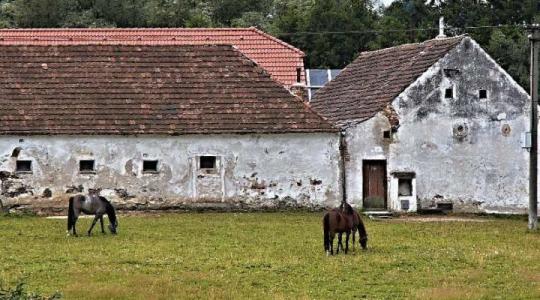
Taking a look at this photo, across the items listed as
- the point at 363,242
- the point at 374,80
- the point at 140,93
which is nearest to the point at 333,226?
the point at 363,242

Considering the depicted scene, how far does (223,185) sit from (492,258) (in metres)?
14.5

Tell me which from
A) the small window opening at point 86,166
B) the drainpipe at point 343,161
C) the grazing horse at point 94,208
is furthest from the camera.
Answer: the drainpipe at point 343,161

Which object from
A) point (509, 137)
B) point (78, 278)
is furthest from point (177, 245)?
point (509, 137)

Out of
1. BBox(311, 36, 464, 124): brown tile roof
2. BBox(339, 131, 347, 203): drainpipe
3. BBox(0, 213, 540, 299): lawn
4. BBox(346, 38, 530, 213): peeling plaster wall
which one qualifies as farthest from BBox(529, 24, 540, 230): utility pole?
BBox(339, 131, 347, 203): drainpipe

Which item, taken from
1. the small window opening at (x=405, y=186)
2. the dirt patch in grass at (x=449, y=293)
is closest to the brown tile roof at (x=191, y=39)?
the small window opening at (x=405, y=186)

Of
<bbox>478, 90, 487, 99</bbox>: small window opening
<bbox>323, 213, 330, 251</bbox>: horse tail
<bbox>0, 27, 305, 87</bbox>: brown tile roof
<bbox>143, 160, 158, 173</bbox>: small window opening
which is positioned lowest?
<bbox>323, 213, 330, 251</bbox>: horse tail

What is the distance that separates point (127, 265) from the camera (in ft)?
69.7

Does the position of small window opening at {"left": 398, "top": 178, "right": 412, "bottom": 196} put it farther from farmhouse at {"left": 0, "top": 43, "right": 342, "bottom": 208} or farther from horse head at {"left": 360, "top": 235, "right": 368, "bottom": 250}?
horse head at {"left": 360, "top": 235, "right": 368, "bottom": 250}

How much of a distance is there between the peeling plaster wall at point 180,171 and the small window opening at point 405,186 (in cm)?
179

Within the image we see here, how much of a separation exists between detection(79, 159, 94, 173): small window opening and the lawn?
15.7ft

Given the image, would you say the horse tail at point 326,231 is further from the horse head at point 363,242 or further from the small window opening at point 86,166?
the small window opening at point 86,166

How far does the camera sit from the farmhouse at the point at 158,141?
116 feet

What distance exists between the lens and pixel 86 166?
117ft

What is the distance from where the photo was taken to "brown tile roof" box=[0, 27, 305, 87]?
52.1 meters
